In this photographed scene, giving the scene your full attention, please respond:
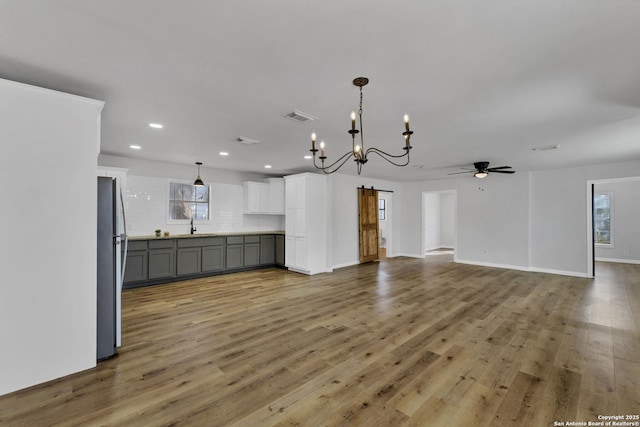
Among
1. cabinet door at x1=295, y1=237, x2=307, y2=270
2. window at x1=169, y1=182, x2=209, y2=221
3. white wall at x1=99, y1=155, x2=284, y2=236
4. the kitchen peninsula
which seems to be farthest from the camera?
cabinet door at x1=295, y1=237, x2=307, y2=270

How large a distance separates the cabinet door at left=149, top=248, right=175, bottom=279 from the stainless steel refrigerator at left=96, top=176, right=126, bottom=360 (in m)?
2.88

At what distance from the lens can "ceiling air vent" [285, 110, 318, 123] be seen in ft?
10.2

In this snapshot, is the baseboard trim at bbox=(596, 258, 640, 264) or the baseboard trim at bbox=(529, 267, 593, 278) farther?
the baseboard trim at bbox=(596, 258, 640, 264)

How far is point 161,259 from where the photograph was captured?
18.0 feet

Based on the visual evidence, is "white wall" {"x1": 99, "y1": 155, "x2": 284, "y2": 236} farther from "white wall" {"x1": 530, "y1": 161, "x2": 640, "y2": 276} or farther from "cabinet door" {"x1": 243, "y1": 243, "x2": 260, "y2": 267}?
"white wall" {"x1": 530, "y1": 161, "x2": 640, "y2": 276}

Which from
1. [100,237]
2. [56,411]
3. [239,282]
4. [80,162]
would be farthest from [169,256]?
[56,411]

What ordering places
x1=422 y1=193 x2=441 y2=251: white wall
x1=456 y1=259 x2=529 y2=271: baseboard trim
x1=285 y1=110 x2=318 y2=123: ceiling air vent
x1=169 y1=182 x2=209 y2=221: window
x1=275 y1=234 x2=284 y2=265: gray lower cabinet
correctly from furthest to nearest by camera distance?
x1=422 y1=193 x2=441 y2=251: white wall
x1=275 y1=234 x2=284 y2=265: gray lower cabinet
x1=456 y1=259 x2=529 y2=271: baseboard trim
x1=169 y1=182 x2=209 y2=221: window
x1=285 y1=110 x2=318 y2=123: ceiling air vent

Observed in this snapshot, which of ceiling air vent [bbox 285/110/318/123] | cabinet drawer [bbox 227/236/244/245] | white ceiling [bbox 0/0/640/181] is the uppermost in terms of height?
white ceiling [bbox 0/0/640/181]

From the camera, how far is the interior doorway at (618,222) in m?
7.89

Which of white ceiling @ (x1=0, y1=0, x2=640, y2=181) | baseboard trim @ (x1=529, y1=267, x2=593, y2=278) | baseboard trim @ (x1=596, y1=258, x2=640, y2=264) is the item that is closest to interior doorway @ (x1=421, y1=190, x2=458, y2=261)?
baseboard trim @ (x1=596, y1=258, x2=640, y2=264)

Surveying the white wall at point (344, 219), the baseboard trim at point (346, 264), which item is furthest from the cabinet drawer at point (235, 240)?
the baseboard trim at point (346, 264)

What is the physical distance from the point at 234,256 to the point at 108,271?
3.93 m

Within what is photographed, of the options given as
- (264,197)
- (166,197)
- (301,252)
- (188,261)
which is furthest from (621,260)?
(166,197)

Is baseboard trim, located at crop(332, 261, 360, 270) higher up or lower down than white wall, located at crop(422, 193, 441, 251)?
lower down
